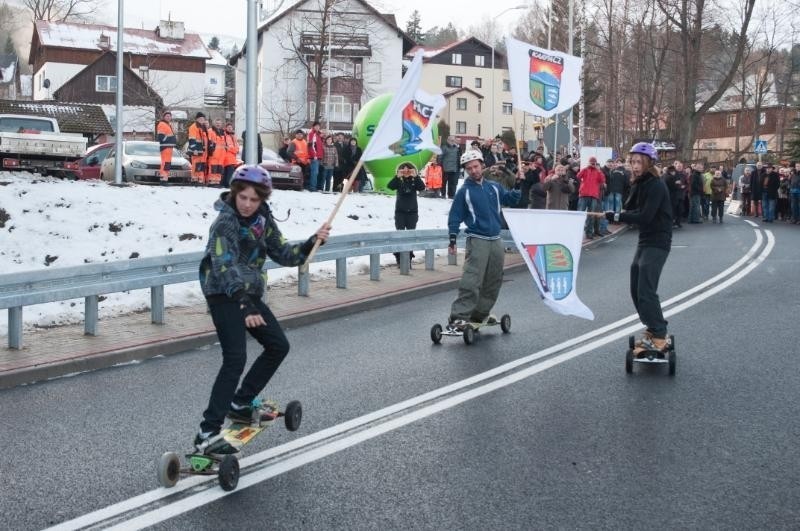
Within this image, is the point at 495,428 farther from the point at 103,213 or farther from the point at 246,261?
the point at 103,213

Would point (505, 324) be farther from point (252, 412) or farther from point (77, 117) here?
point (77, 117)

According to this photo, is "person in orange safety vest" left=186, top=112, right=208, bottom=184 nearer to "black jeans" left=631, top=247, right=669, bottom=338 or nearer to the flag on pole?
the flag on pole

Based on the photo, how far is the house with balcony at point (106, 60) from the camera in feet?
240

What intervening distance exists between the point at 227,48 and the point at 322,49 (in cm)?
13462

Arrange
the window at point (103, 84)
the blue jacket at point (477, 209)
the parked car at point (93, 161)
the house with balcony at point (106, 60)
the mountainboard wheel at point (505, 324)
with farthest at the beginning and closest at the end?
the window at point (103, 84) → the house with balcony at point (106, 60) → the parked car at point (93, 161) → the mountainboard wheel at point (505, 324) → the blue jacket at point (477, 209)

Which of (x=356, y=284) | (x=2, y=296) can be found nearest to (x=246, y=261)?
(x=2, y=296)

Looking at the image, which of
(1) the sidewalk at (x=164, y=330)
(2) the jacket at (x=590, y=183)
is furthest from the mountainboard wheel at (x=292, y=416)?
(2) the jacket at (x=590, y=183)

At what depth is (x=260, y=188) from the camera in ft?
20.0

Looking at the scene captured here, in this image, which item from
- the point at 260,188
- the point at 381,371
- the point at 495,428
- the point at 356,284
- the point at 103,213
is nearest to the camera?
the point at 260,188

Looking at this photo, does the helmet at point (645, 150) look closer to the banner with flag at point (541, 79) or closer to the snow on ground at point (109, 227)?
the banner with flag at point (541, 79)

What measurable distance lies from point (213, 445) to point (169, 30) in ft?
255

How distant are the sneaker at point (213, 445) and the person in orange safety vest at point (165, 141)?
18.1m

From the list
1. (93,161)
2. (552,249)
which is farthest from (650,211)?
(93,161)

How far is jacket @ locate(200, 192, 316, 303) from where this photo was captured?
6027mm
